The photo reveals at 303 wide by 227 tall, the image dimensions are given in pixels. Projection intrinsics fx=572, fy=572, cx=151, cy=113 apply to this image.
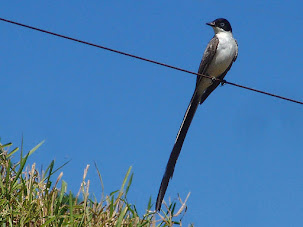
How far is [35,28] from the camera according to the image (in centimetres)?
441

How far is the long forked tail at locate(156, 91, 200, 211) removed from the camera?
228 inches

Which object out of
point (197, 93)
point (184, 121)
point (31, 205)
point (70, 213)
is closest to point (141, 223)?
point (70, 213)

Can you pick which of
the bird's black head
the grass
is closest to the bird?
the bird's black head

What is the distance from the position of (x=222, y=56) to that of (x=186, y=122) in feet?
3.17

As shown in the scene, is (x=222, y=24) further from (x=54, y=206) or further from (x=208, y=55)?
(x=54, y=206)

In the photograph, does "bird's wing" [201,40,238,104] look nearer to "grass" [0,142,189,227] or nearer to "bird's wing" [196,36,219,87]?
"bird's wing" [196,36,219,87]

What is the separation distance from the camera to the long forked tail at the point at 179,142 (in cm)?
580

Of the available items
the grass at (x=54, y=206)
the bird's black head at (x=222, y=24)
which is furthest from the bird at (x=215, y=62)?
the grass at (x=54, y=206)

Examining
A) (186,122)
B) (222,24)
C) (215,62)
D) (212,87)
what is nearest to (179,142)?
(186,122)

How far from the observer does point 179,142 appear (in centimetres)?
630

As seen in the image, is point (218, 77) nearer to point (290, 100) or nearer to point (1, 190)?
point (290, 100)

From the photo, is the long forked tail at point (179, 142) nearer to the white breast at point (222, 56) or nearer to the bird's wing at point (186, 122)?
the bird's wing at point (186, 122)

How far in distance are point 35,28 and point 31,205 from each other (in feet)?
4.49

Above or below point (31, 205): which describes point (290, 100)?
above
